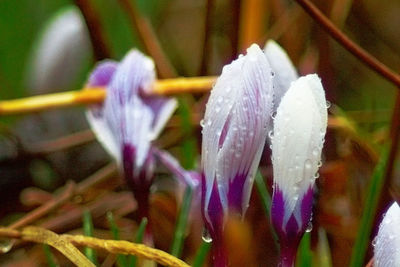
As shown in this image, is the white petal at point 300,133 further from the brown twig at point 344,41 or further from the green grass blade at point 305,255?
the brown twig at point 344,41

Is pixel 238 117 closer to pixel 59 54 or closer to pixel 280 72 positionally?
pixel 280 72

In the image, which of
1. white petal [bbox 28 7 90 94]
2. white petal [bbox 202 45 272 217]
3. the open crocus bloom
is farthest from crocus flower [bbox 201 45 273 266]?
white petal [bbox 28 7 90 94]

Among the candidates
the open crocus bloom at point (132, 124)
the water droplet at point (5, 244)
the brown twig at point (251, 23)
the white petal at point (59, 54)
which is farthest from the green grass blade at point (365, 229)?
the white petal at point (59, 54)

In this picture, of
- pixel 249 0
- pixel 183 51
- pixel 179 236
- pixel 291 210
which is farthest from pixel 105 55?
pixel 183 51

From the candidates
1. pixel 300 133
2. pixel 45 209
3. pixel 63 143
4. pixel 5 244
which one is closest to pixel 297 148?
pixel 300 133

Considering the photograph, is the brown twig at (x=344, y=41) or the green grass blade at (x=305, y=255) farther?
the brown twig at (x=344, y=41)

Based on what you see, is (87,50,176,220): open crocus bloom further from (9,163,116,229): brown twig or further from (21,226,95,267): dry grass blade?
(9,163,116,229): brown twig
